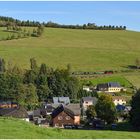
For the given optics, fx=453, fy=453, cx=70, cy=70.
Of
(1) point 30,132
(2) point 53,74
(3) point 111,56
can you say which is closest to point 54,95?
(2) point 53,74

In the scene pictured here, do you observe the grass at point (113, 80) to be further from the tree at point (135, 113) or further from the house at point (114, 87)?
the tree at point (135, 113)

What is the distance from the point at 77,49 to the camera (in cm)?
13912

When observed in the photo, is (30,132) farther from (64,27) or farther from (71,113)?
(64,27)

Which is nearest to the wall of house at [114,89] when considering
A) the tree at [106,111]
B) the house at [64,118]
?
the house at [64,118]

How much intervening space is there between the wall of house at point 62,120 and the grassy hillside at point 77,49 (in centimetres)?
5909

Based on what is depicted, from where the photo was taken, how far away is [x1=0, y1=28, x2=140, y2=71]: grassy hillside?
411ft

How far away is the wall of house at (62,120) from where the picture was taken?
58369 millimetres

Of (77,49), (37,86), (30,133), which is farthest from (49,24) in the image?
(30,133)

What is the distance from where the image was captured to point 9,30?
503 ft

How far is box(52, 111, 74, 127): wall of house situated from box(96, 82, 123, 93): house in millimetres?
37509

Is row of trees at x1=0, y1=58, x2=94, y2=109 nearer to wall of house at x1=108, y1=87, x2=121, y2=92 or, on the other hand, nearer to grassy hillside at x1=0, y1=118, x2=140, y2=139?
wall of house at x1=108, y1=87, x2=121, y2=92

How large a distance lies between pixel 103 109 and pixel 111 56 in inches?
3120

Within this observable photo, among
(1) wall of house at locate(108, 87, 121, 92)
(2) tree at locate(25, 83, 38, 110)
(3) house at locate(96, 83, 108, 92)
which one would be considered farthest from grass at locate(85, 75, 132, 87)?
(2) tree at locate(25, 83, 38, 110)

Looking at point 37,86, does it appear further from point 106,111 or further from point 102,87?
point 106,111
